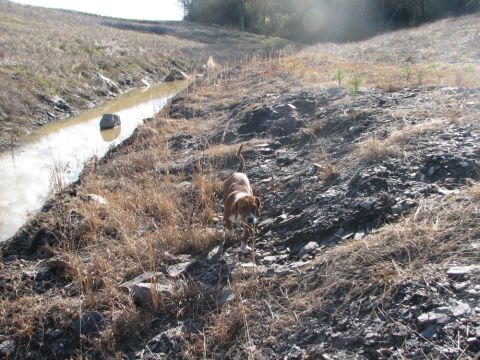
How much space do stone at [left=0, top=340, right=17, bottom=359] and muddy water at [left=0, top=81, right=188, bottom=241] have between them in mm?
2981

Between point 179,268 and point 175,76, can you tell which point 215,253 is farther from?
point 175,76

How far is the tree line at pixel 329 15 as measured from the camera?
39.9m

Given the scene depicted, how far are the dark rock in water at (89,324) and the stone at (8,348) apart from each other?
1.91ft

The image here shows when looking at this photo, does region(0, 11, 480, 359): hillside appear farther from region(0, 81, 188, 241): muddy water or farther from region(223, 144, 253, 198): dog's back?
region(0, 81, 188, 241): muddy water

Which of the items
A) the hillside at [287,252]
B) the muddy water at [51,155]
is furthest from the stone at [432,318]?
the muddy water at [51,155]

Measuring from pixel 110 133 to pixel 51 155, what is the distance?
9.51 feet

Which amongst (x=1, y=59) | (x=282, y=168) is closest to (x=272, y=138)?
(x=282, y=168)

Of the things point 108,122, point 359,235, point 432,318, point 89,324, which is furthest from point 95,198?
point 108,122

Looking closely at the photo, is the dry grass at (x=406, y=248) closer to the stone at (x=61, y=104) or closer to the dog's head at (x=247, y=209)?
the dog's head at (x=247, y=209)

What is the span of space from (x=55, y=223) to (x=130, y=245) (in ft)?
5.08

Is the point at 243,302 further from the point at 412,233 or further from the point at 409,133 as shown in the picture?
the point at 409,133

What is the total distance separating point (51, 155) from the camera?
11.1 metres

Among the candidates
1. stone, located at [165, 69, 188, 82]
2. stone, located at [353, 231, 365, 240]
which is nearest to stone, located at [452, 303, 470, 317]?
stone, located at [353, 231, 365, 240]

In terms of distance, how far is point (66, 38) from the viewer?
2464cm
